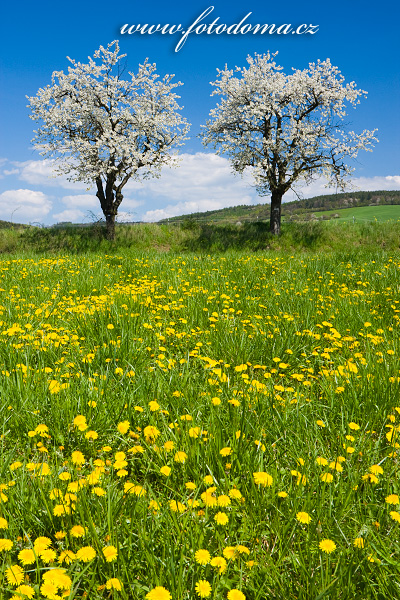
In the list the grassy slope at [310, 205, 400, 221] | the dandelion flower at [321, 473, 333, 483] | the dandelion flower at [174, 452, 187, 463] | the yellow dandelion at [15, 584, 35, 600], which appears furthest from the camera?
the grassy slope at [310, 205, 400, 221]

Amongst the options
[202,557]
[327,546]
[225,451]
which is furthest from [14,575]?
[327,546]

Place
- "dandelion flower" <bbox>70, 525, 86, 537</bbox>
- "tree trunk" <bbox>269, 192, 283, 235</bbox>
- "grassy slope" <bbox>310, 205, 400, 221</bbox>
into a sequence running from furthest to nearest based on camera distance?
"grassy slope" <bbox>310, 205, 400, 221</bbox>, "tree trunk" <bbox>269, 192, 283, 235</bbox>, "dandelion flower" <bbox>70, 525, 86, 537</bbox>

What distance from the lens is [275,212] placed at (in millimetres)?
21734

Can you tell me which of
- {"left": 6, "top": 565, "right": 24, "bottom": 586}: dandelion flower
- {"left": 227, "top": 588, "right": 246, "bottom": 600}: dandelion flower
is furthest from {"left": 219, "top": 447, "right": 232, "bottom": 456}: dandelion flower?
{"left": 6, "top": 565, "right": 24, "bottom": 586}: dandelion flower

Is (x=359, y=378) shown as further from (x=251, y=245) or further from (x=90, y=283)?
(x=251, y=245)

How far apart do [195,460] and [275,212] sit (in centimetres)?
2092

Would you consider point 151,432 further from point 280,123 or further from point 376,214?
point 376,214

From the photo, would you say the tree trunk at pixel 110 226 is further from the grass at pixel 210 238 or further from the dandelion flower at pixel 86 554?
the dandelion flower at pixel 86 554

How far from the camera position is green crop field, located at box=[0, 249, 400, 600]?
160 centimetres

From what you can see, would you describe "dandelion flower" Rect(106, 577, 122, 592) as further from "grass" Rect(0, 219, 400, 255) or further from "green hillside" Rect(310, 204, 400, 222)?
"green hillside" Rect(310, 204, 400, 222)

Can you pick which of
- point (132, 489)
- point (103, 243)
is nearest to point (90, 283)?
point (132, 489)

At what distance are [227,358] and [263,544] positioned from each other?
7.22 ft

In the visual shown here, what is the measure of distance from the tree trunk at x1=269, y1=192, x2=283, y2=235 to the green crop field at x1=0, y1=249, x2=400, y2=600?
673 inches

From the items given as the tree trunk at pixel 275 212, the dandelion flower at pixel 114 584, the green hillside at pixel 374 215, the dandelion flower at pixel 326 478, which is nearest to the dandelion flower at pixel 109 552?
the dandelion flower at pixel 114 584
